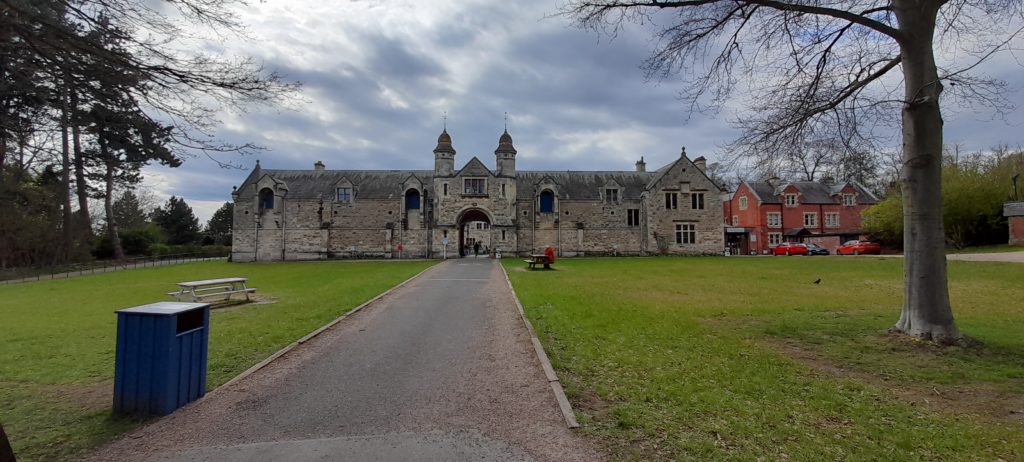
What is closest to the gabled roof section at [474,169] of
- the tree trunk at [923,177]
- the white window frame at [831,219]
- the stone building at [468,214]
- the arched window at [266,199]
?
the stone building at [468,214]

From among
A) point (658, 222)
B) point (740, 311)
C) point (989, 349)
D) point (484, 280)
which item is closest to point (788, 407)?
point (989, 349)

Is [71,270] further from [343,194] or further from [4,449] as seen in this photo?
[4,449]

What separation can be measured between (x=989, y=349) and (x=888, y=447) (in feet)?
17.6

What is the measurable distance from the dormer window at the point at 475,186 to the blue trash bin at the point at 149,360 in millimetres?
37567

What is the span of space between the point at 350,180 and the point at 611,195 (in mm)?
24961

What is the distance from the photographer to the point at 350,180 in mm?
45250

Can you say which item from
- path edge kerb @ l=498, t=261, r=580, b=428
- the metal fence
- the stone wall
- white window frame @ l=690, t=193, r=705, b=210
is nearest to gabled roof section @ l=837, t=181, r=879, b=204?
the stone wall

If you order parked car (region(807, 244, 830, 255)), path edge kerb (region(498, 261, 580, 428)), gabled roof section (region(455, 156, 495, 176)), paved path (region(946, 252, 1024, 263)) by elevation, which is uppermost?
gabled roof section (region(455, 156, 495, 176))

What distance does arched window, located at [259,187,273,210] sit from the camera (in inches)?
1739

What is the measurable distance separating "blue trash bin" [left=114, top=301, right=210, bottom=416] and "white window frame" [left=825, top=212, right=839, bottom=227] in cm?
6037

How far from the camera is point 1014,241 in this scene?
3453 centimetres

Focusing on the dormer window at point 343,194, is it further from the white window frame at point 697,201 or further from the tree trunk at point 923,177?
the tree trunk at point 923,177

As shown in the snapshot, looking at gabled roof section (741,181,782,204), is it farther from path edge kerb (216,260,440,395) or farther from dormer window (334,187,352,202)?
path edge kerb (216,260,440,395)

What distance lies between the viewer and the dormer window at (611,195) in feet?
149
